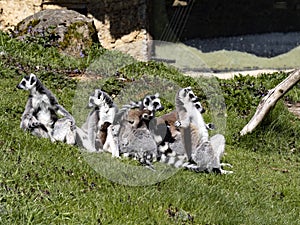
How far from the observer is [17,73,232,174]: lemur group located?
659 cm

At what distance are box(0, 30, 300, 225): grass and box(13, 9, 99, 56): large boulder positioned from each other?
272cm

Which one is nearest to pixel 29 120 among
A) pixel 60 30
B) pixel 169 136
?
pixel 169 136

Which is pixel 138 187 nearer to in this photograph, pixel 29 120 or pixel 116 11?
pixel 29 120

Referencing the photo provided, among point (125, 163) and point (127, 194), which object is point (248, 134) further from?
point (127, 194)

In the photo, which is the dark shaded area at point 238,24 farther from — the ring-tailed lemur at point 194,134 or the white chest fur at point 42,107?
the white chest fur at point 42,107

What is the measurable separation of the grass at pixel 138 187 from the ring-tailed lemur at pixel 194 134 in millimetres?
189

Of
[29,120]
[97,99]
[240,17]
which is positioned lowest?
[240,17]

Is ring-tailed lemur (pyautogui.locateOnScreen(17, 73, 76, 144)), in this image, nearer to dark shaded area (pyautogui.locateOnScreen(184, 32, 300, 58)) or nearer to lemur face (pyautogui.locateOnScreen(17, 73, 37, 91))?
lemur face (pyautogui.locateOnScreen(17, 73, 37, 91))

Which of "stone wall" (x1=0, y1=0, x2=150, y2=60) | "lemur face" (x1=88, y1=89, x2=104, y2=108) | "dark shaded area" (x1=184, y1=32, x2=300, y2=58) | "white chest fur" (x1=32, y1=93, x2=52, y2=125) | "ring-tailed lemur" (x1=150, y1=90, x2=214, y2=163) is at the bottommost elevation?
"dark shaded area" (x1=184, y1=32, x2=300, y2=58)

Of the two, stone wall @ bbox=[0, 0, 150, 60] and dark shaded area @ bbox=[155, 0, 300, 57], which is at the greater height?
stone wall @ bbox=[0, 0, 150, 60]

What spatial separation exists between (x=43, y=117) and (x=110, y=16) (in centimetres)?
946

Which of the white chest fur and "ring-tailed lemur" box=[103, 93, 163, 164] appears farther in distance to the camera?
the white chest fur

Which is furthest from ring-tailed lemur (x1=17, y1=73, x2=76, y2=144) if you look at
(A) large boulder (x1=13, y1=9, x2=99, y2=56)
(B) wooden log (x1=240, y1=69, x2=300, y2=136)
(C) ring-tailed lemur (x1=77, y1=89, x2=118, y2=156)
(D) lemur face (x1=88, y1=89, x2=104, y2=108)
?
(A) large boulder (x1=13, y1=9, x2=99, y2=56)

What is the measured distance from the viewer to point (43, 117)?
684 centimetres
